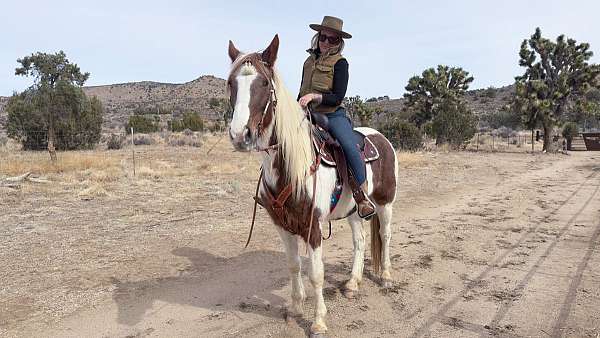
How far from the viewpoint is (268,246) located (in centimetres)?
670

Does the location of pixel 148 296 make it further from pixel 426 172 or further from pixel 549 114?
pixel 549 114

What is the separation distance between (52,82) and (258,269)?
15.1 m

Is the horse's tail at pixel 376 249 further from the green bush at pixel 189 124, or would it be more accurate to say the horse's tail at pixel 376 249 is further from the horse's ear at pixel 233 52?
the green bush at pixel 189 124

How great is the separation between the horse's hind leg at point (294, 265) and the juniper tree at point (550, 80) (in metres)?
27.6

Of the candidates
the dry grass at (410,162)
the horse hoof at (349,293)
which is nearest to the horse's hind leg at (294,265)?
the horse hoof at (349,293)

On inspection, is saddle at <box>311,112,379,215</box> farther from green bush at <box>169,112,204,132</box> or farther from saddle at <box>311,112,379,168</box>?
green bush at <box>169,112,204,132</box>

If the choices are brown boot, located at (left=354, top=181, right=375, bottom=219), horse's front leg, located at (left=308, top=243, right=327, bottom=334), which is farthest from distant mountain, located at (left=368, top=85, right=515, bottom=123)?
horse's front leg, located at (left=308, top=243, right=327, bottom=334)

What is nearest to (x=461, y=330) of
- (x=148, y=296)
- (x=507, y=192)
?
(x=148, y=296)

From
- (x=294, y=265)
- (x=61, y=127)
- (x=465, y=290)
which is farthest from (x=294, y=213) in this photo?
(x=61, y=127)

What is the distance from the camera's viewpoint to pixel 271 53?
126 inches

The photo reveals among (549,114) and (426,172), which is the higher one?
(549,114)

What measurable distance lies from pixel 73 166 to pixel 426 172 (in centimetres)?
1289

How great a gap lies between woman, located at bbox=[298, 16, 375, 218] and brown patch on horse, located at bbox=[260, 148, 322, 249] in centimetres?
65

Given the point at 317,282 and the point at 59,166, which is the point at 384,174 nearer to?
the point at 317,282
